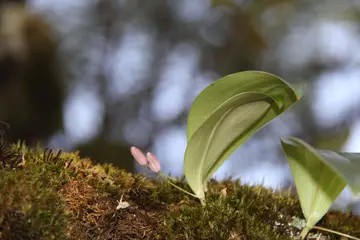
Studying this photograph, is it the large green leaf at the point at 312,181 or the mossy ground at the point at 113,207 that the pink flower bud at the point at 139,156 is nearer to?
the mossy ground at the point at 113,207

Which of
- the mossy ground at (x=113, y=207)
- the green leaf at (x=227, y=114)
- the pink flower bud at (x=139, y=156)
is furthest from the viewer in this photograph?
the pink flower bud at (x=139, y=156)

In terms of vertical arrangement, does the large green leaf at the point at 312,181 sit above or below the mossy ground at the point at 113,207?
below

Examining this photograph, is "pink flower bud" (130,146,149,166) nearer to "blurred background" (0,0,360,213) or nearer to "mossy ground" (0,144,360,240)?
"mossy ground" (0,144,360,240)

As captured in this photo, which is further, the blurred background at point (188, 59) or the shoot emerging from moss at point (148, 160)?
the blurred background at point (188, 59)

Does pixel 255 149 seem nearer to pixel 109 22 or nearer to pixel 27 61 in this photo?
pixel 109 22

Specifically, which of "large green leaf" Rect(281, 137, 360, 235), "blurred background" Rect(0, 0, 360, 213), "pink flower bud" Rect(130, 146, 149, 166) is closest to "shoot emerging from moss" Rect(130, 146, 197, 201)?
"pink flower bud" Rect(130, 146, 149, 166)

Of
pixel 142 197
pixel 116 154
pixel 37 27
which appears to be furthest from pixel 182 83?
pixel 142 197

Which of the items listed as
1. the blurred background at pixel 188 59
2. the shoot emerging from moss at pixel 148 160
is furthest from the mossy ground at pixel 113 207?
the blurred background at pixel 188 59
